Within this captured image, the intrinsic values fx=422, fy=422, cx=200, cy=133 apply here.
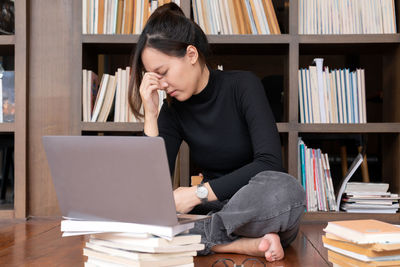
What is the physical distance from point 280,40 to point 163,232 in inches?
56.0

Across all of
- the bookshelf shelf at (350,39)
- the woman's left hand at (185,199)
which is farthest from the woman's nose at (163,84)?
the bookshelf shelf at (350,39)

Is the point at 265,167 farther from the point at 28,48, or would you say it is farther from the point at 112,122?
the point at 28,48

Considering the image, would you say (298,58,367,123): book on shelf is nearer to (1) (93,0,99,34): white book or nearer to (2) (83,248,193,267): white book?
(1) (93,0,99,34): white book

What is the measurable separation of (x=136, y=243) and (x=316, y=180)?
134cm

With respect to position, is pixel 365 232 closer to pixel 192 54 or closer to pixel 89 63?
pixel 192 54

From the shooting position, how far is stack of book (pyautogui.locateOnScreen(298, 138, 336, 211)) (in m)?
2.06

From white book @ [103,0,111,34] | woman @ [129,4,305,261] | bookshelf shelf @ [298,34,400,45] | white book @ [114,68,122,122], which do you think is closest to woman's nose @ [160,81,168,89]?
woman @ [129,4,305,261]

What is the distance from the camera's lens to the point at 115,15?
2.12 meters

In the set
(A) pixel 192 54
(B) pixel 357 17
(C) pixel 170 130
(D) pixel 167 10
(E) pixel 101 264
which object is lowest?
(E) pixel 101 264

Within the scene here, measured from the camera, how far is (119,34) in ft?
6.91

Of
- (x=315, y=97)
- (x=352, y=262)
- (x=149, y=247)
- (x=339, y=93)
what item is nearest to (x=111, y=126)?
(x=315, y=97)

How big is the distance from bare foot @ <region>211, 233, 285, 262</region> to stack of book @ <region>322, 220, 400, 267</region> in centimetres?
25

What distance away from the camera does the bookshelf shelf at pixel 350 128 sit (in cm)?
204

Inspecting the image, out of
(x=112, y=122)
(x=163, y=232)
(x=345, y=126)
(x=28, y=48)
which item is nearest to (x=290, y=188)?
(x=163, y=232)
